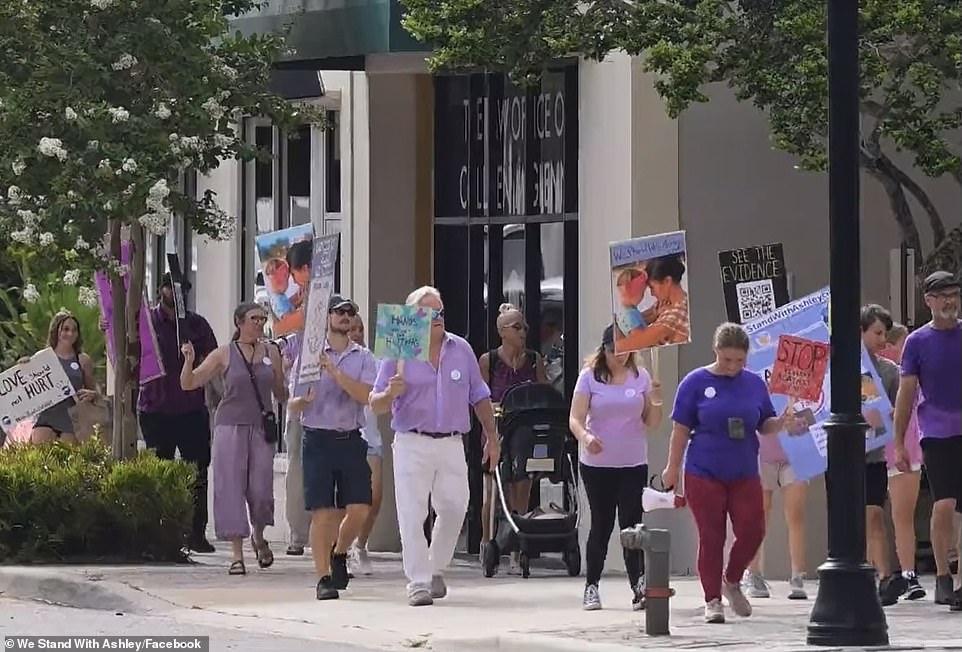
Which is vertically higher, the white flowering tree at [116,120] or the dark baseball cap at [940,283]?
the white flowering tree at [116,120]

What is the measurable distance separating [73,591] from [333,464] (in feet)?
6.36

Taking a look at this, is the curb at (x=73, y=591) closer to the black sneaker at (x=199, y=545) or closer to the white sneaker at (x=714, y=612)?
the black sneaker at (x=199, y=545)

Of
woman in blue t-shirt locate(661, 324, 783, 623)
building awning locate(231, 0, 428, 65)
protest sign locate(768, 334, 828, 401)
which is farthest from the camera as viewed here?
building awning locate(231, 0, 428, 65)


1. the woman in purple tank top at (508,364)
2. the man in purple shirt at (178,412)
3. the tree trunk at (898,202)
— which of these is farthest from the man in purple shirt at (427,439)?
the man in purple shirt at (178,412)

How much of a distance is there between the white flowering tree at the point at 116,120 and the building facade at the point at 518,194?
842 mm

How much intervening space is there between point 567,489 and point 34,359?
4148mm

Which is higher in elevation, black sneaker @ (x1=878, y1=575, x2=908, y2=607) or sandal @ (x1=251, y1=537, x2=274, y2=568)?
sandal @ (x1=251, y1=537, x2=274, y2=568)

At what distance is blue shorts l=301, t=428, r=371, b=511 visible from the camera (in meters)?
14.4

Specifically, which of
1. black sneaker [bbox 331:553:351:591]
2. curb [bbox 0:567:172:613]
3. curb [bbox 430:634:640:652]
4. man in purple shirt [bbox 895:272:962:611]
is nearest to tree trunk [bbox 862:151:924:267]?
man in purple shirt [bbox 895:272:962:611]

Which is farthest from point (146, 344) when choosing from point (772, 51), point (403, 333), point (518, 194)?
point (772, 51)

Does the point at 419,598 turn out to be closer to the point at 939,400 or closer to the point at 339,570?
the point at 339,570

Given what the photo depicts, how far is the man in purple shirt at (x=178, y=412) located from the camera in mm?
18234

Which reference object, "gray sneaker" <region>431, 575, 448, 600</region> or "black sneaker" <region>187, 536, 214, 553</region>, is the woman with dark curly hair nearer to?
"black sneaker" <region>187, 536, 214, 553</region>

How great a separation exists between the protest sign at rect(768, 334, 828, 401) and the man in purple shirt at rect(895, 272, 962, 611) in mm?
586
